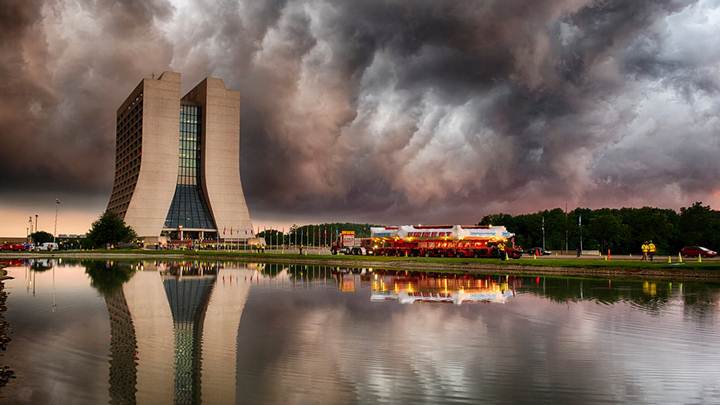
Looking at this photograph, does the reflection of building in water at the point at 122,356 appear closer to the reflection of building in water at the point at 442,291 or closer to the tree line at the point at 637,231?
the reflection of building in water at the point at 442,291

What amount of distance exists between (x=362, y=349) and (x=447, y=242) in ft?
170

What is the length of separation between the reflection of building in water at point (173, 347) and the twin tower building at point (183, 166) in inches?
4701

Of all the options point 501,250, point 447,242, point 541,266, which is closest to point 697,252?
point 501,250

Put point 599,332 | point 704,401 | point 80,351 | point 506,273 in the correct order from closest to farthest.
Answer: point 704,401, point 80,351, point 599,332, point 506,273

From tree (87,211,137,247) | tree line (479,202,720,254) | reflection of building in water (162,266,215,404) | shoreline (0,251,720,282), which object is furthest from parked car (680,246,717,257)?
tree (87,211,137,247)

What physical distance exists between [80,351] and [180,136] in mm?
154561

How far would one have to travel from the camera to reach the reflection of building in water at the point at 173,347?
10445 mm

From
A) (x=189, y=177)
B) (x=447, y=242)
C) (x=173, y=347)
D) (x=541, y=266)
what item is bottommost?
(x=173, y=347)

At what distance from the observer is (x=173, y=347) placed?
14.4 m

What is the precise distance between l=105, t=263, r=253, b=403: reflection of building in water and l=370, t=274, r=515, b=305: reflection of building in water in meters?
7.15

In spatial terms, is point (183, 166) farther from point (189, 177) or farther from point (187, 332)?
point (187, 332)

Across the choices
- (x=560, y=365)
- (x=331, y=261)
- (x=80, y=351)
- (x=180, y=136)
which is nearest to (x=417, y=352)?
(x=560, y=365)

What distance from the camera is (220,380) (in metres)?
11.2

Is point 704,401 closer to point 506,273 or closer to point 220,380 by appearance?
point 220,380
